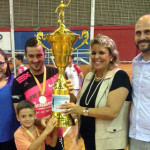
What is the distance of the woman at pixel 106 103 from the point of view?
1227 mm

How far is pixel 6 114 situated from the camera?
1442 mm

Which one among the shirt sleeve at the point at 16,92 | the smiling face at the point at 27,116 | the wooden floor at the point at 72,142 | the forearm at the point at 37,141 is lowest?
the wooden floor at the point at 72,142

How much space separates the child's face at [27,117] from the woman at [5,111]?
162 mm

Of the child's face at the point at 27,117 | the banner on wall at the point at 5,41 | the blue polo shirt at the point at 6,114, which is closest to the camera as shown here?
the child's face at the point at 27,117

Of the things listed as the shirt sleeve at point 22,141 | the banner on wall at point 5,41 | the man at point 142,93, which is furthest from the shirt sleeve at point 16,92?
the banner on wall at point 5,41

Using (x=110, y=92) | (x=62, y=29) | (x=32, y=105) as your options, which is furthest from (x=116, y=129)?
(x=62, y=29)

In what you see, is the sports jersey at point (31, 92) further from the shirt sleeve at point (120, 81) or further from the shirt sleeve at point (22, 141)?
the shirt sleeve at point (120, 81)

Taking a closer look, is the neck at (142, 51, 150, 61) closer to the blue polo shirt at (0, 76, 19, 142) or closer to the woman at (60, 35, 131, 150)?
the woman at (60, 35, 131, 150)

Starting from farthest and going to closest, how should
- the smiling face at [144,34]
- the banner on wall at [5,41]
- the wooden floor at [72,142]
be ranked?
the banner on wall at [5,41]
the wooden floor at [72,142]
the smiling face at [144,34]

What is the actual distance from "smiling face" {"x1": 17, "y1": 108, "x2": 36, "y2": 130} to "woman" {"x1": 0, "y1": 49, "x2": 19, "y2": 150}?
16 cm

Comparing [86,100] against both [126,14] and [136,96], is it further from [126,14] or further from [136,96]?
[126,14]

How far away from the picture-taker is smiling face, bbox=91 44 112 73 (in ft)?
4.20

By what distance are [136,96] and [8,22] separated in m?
8.45

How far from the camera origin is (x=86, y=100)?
1.36m
